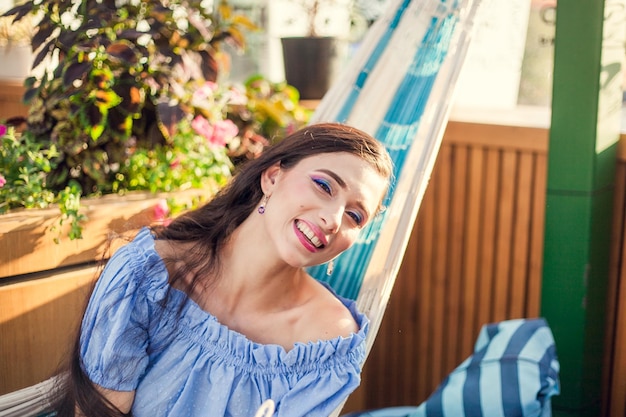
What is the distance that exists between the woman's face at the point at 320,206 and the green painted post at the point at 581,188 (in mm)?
784

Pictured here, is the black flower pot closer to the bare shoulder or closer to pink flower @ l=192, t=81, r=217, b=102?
pink flower @ l=192, t=81, r=217, b=102

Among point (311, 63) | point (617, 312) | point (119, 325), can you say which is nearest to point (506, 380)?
point (617, 312)

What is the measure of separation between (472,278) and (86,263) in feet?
4.01

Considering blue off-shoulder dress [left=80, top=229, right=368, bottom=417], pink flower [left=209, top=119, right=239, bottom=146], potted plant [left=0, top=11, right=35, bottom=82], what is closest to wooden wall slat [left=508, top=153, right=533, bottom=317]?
pink flower [left=209, top=119, right=239, bottom=146]

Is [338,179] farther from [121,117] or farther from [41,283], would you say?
A: [121,117]

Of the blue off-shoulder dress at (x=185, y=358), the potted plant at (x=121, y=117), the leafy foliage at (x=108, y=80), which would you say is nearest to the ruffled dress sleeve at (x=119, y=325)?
the blue off-shoulder dress at (x=185, y=358)

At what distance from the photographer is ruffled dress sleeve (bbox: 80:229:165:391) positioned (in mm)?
1367

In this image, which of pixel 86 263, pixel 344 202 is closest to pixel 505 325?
pixel 344 202

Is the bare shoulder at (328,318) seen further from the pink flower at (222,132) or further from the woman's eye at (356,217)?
the pink flower at (222,132)

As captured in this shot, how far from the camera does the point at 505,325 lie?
81.4 inches

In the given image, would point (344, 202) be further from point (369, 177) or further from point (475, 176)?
point (475, 176)

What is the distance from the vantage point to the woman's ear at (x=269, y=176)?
1471 mm

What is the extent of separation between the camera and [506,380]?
1.86 metres

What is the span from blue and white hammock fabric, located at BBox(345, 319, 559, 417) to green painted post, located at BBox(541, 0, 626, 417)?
0.14 meters
